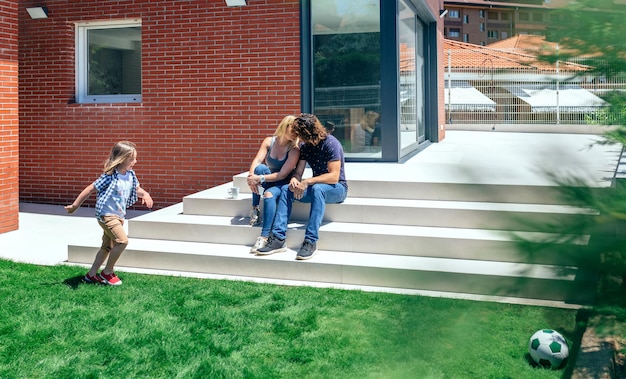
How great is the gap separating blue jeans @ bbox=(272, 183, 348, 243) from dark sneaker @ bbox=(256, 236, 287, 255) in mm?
48

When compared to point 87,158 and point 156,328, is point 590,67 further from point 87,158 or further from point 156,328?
point 87,158

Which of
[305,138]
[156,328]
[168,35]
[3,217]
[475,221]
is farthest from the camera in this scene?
[168,35]

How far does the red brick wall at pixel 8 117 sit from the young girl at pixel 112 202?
304 cm

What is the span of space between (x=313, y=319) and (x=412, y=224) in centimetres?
216

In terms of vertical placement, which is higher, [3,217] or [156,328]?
[3,217]

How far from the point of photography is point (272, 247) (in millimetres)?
5656

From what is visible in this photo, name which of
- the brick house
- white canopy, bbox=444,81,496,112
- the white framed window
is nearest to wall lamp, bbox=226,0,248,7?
the brick house

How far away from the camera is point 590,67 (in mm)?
758

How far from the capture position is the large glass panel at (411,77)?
8.84 m

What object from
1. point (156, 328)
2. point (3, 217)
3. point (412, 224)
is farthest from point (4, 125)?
point (412, 224)

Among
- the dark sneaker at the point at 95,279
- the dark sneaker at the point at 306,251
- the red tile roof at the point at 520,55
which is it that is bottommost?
the dark sneaker at the point at 95,279

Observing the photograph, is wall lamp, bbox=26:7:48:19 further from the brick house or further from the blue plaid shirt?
the blue plaid shirt

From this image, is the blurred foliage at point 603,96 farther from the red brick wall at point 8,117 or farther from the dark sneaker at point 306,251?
the red brick wall at point 8,117

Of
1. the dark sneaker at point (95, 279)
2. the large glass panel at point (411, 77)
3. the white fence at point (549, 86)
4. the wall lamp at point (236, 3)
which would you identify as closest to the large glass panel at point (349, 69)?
the large glass panel at point (411, 77)
